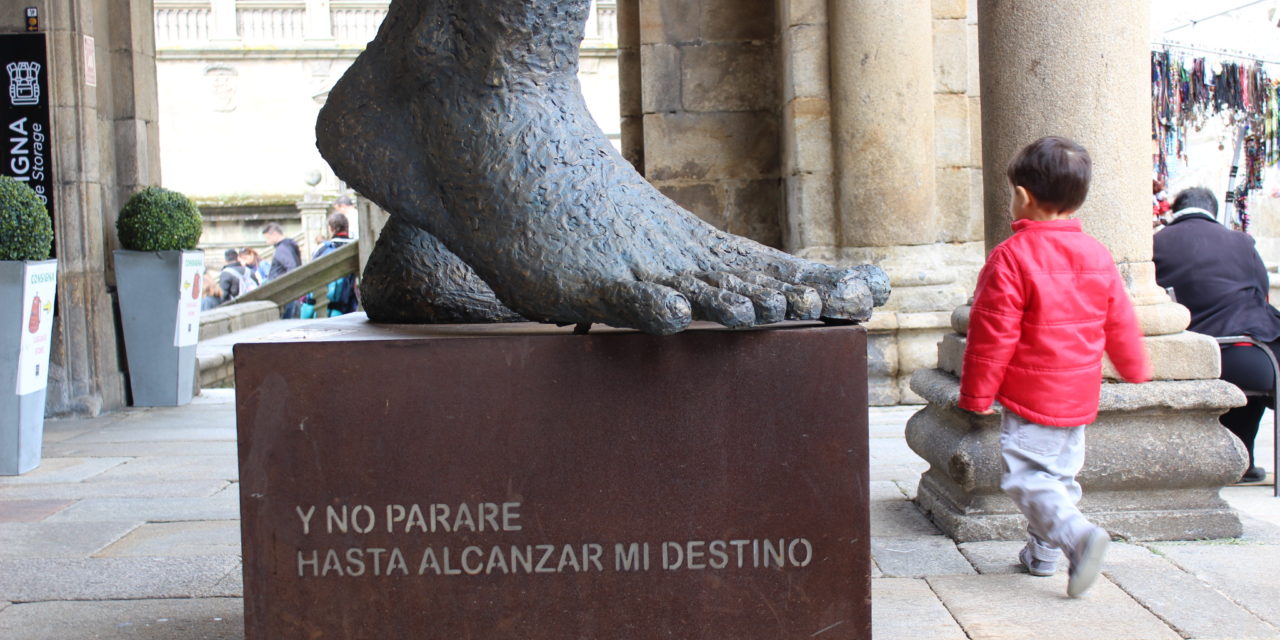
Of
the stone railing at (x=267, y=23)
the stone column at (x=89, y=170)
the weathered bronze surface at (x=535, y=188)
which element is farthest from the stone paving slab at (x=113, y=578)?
the stone railing at (x=267, y=23)

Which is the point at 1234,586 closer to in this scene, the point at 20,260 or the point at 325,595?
the point at 325,595

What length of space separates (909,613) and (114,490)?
2.92 m

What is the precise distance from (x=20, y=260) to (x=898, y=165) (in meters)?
4.10

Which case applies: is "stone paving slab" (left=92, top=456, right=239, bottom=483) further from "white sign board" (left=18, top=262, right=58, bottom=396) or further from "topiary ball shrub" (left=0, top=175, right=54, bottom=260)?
"topiary ball shrub" (left=0, top=175, right=54, bottom=260)

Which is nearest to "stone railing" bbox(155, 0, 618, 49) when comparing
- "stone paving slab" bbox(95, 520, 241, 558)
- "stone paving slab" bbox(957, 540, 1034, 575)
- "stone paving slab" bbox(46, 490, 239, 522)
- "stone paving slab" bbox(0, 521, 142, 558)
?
"stone paving slab" bbox(46, 490, 239, 522)

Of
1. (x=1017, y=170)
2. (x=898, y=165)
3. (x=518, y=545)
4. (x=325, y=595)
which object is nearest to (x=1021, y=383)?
(x=1017, y=170)

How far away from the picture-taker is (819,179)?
6.68m

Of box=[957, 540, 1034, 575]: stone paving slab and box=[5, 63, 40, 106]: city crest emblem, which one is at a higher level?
box=[5, 63, 40, 106]: city crest emblem

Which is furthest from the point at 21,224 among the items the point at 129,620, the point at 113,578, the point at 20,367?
the point at 129,620

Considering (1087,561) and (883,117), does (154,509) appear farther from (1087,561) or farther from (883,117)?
(883,117)

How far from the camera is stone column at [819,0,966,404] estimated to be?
20.9 feet

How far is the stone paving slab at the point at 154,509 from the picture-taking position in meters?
3.80

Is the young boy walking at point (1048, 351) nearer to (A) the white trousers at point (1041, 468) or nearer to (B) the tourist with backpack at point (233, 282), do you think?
(A) the white trousers at point (1041, 468)

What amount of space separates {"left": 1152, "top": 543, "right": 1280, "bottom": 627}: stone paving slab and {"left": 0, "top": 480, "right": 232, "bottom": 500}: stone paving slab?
300 cm
